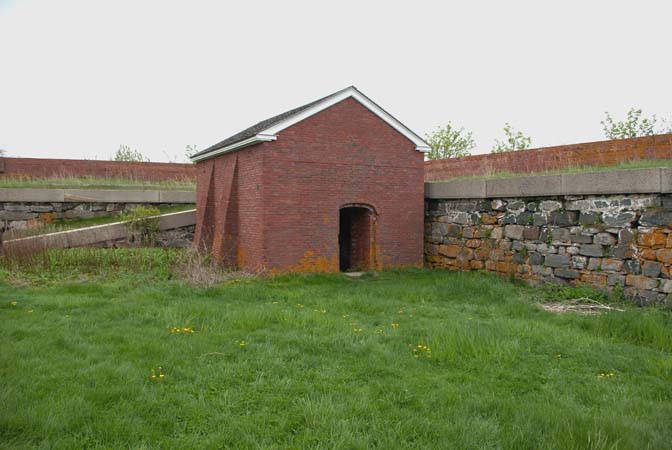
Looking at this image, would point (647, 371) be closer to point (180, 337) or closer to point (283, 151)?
point (180, 337)

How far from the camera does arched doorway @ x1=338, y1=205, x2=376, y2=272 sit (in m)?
13.6

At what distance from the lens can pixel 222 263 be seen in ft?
44.1

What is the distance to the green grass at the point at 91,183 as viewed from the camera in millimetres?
18545

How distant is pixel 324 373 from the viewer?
227 inches

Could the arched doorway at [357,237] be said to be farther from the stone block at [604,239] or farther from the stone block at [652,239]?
the stone block at [652,239]

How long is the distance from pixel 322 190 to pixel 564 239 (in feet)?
18.1

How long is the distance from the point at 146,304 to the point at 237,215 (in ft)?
16.1

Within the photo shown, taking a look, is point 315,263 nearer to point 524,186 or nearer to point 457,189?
point 457,189

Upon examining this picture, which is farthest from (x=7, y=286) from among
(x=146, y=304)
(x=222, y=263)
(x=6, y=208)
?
(x=6, y=208)

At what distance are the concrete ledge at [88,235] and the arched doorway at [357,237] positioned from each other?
214 inches

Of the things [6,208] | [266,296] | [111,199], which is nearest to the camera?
[266,296]

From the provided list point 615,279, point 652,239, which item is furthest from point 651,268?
point 615,279

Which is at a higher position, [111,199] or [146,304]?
[111,199]

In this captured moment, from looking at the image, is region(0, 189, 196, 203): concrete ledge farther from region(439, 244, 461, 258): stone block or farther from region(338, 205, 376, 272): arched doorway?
region(439, 244, 461, 258): stone block
